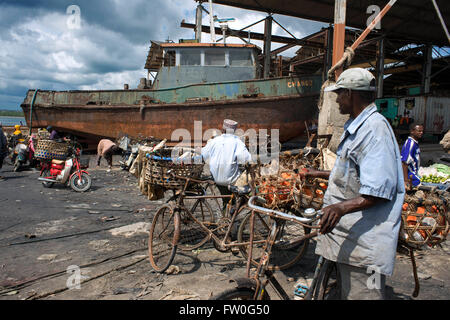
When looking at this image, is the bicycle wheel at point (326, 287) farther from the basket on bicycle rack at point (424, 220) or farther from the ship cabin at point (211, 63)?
the ship cabin at point (211, 63)

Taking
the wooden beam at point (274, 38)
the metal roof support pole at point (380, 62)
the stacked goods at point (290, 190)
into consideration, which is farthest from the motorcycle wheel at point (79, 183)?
the metal roof support pole at point (380, 62)

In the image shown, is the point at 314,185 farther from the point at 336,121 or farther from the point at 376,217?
the point at 336,121

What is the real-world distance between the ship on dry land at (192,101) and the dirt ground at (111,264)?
6.01m

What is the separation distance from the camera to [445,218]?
2.43 metres

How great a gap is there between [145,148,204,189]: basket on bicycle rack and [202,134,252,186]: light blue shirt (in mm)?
365

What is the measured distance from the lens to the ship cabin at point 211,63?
36.4ft

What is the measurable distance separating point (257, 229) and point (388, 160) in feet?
6.74

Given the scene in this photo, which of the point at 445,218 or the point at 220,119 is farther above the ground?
the point at 220,119

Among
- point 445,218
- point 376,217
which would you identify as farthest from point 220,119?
point 376,217

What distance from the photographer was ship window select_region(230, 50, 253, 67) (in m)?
11.2

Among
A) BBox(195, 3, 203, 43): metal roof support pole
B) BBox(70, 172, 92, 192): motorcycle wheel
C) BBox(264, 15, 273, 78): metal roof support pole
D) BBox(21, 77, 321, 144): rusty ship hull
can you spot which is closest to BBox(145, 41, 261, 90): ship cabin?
BBox(21, 77, 321, 144): rusty ship hull

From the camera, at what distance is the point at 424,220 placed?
239 centimetres

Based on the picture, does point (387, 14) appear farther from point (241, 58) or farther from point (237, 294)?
point (237, 294)
